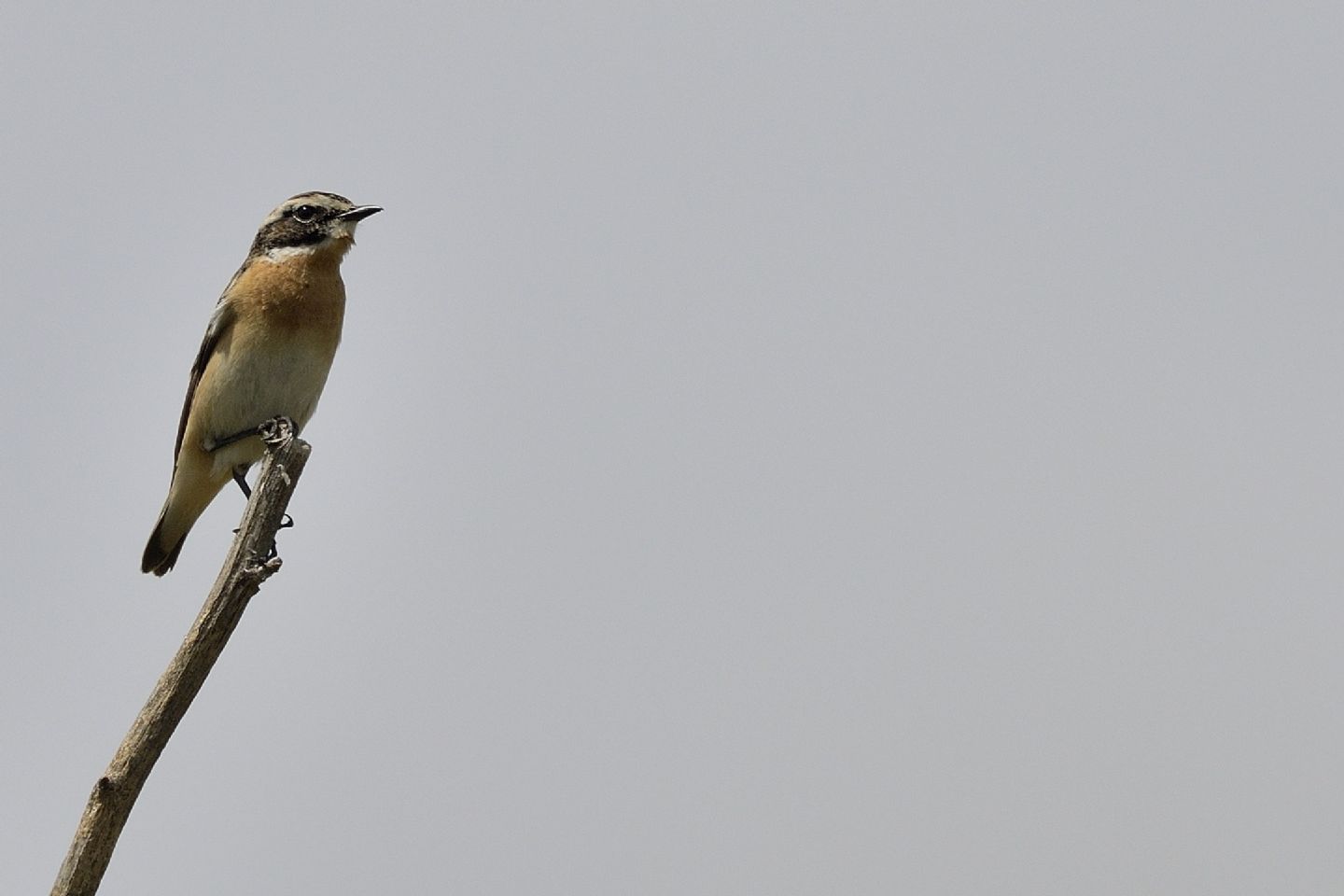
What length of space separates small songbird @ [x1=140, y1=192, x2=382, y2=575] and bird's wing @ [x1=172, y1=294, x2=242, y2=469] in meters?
0.01

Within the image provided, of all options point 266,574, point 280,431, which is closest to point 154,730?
point 266,574

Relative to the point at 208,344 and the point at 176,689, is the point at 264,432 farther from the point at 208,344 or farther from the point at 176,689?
the point at 176,689

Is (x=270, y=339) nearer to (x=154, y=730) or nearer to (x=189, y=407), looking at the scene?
(x=189, y=407)

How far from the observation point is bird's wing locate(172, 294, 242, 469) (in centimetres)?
1316

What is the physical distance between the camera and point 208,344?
1330cm

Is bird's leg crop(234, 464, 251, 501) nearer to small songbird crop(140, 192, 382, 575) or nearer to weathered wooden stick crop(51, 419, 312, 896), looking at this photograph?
small songbird crop(140, 192, 382, 575)

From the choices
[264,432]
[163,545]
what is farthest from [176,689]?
[163,545]

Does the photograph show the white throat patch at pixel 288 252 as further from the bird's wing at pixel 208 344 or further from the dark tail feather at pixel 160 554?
the dark tail feather at pixel 160 554

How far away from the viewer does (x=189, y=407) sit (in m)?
13.4

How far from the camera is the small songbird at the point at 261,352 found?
41.8ft

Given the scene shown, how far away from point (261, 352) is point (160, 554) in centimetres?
238

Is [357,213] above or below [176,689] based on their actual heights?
above

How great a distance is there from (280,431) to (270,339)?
121cm

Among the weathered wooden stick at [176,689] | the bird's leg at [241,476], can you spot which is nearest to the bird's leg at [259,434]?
the bird's leg at [241,476]
